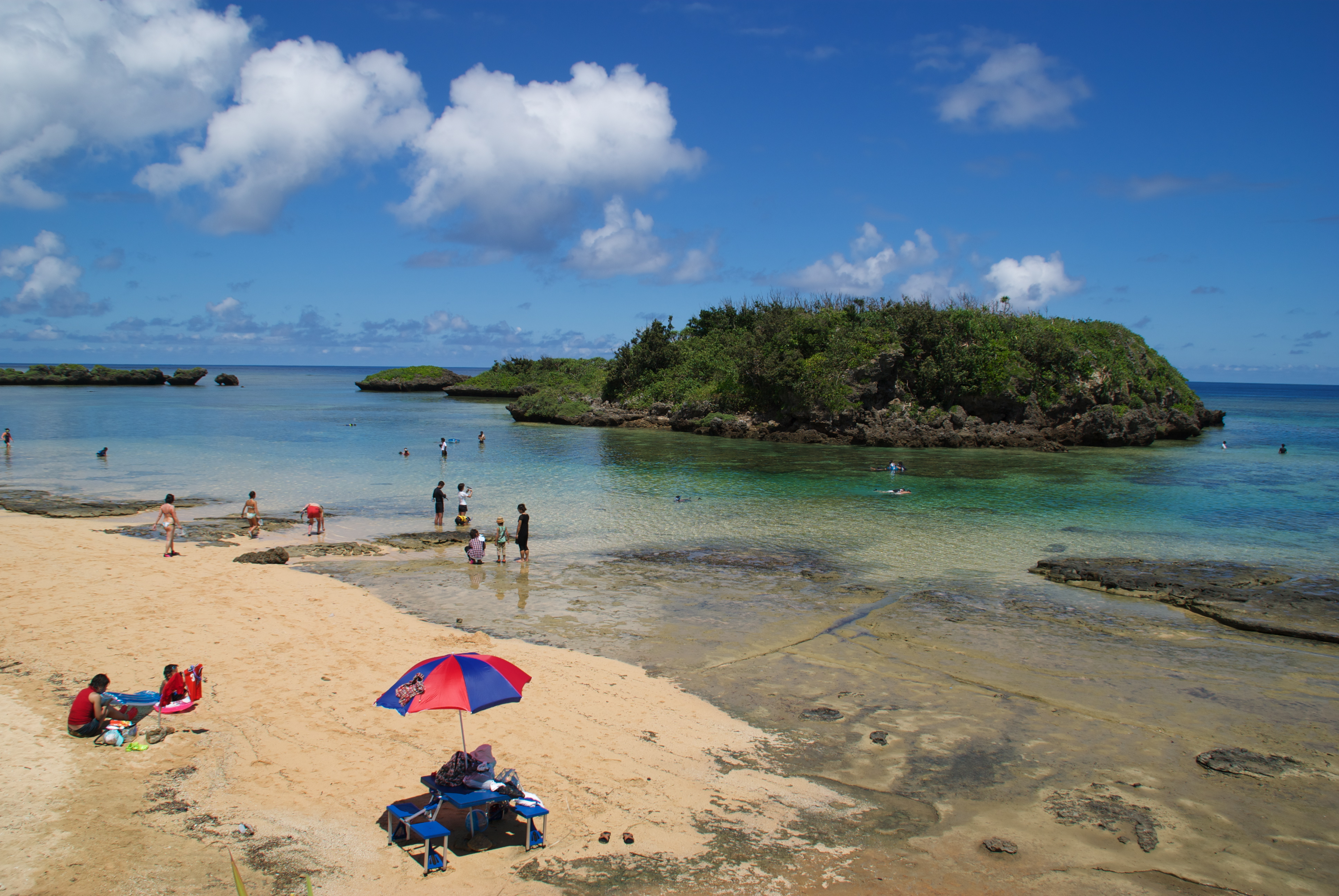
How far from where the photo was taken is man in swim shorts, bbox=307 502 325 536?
20.6 meters

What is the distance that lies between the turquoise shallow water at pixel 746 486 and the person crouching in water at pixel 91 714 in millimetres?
11248

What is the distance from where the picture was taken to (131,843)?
21.5 feet

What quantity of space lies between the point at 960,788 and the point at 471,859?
16.8 ft

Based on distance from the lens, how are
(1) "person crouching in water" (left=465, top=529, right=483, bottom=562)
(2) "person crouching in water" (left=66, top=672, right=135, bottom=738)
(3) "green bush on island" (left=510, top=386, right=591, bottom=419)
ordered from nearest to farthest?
(2) "person crouching in water" (left=66, top=672, right=135, bottom=738), (1) "person crouching in water" (left=465, top=529, right=483, bottom=562), (3) "green bush on island" (left=510, top=386, right=591, bottom=419)

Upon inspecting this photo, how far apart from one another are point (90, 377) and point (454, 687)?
139798 millimetres

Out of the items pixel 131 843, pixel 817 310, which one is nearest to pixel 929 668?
pixel 131 843

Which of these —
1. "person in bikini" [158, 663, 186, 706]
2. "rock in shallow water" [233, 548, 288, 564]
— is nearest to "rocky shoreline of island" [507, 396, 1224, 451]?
"rock in shallow water" [233, 548, 288, 564]

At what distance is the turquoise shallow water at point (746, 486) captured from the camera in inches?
835

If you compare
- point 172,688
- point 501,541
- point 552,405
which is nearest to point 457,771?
point 172,688

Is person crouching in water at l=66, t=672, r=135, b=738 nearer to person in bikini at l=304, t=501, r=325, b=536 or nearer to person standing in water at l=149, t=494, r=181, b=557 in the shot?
person standing in water at l=149, t=494, r=181, b=557

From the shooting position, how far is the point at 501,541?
60.4 feet

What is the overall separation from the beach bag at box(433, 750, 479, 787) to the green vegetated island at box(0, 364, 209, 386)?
137035 mm

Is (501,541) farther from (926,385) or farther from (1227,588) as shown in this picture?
(926,385)

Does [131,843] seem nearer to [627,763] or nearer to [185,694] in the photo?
[185,694]
